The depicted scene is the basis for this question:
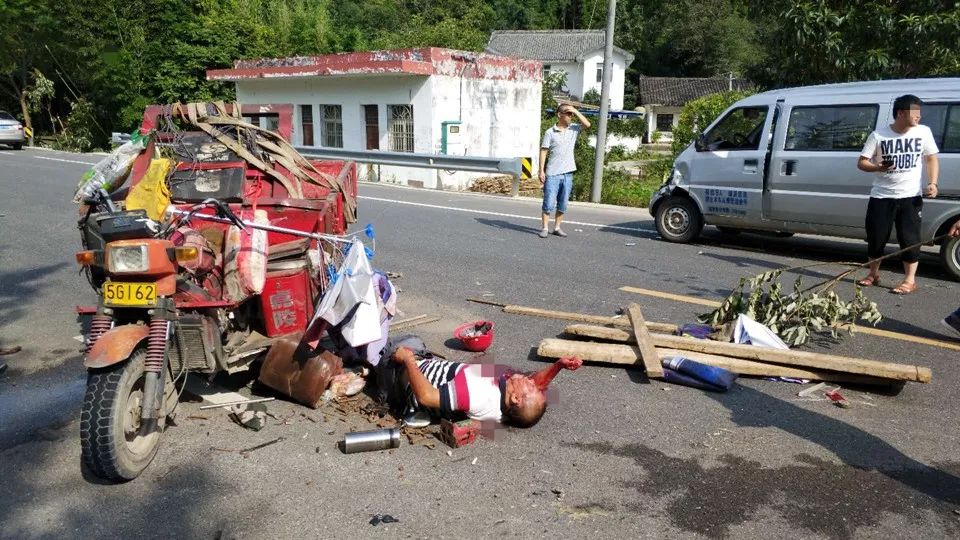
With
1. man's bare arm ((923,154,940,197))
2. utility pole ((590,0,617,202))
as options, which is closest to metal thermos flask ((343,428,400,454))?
man's bare arm ((923,154,940,197))

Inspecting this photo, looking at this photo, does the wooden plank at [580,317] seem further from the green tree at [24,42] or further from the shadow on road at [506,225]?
the green tree at [24,42]

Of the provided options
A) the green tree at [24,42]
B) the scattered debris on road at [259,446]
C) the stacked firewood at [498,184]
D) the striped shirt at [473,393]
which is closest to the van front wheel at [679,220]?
the striped shirt at [473,393]

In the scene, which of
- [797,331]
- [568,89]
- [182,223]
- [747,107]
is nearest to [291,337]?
[182,223]

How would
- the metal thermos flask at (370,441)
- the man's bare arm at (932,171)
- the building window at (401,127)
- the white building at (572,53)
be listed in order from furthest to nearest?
the white building at (572,53), the building window at (401,127), the man's bare arm at (932,171), the metal thermos flask at (370,441)

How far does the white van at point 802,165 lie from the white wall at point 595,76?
59.4 meters

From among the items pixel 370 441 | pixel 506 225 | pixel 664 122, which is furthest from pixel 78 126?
pixel 664 122

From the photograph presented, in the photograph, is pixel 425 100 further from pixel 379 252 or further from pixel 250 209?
pixel 250 209

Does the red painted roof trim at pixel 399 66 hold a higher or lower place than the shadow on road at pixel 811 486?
higher

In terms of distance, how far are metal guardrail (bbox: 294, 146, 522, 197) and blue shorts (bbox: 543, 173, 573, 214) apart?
5433 mm

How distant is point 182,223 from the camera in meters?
4.34

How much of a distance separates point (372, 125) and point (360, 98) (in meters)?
0.90

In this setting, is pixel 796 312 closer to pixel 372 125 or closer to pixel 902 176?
pixel 902 176

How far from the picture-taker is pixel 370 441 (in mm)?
3936

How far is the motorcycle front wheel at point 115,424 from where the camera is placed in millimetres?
3486
